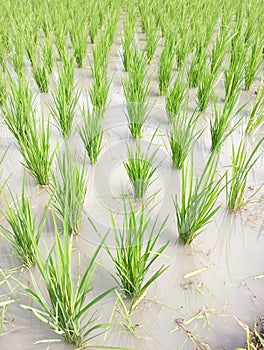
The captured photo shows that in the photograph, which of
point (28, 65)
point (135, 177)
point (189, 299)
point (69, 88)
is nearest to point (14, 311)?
point (189, 299)

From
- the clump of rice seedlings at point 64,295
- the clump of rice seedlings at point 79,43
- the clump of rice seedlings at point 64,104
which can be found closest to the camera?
the clump of rice seedlings at point 64,295

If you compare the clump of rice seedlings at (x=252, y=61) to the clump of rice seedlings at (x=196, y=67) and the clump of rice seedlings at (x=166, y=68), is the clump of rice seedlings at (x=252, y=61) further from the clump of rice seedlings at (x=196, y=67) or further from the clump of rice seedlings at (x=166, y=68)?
the clump of rice seedlings at (x=166, y=68)

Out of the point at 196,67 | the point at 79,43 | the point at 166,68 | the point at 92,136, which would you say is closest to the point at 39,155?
the point at 92,136

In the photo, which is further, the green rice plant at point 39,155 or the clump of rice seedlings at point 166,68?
the clump of rice seedlings at point 166,68

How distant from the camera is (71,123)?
7.38 ft

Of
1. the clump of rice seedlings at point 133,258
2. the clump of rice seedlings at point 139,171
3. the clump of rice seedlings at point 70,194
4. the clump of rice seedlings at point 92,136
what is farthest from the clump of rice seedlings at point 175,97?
the clump of rice seedlings at point 133,258

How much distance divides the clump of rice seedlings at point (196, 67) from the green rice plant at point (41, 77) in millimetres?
1163

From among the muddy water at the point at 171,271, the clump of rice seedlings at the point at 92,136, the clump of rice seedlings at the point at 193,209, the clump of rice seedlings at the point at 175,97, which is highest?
the clump of rice seedlings at the point at 175,97

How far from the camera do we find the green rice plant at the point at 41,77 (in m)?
2.68

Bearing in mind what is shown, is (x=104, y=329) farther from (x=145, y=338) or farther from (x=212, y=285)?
(x=212, y=285)

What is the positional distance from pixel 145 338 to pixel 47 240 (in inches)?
25.6

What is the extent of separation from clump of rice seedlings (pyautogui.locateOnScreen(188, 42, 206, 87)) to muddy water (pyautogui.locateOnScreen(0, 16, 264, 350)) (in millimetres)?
790

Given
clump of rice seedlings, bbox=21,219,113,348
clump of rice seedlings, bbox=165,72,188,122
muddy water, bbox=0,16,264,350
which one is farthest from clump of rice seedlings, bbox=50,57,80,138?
clump of rice seedlings, bbox=21,219,113,348

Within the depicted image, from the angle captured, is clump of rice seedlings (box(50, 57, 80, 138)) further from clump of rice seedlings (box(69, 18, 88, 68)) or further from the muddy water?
clump of rice seedlings (box(69, 18, 88, 68))
